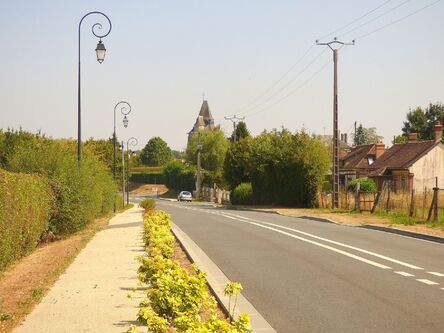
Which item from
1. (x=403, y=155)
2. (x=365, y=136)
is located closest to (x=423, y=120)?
(x=365, y=136)

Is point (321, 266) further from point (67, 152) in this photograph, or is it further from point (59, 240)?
point (67, 152)

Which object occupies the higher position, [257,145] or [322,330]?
[257,145]

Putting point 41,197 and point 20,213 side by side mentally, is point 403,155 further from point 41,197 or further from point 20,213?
point 20,213

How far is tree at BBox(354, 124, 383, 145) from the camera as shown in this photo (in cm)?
13062

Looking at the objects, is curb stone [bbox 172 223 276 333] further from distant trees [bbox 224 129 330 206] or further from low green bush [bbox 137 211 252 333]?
distant trees [bbox 224 129 330 206]

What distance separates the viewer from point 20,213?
1461 cm

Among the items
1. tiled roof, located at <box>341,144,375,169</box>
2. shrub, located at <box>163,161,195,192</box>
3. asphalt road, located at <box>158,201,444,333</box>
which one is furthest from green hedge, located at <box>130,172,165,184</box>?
asphalt road, located at <box>158,201,444,333</box>

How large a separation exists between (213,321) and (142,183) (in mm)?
126968

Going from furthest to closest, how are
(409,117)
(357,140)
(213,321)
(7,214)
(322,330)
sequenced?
(357,140)
(409,117)
(7,214)
(322,330)
(213,321)

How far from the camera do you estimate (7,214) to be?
43.0ft

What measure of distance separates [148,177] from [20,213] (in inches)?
4561

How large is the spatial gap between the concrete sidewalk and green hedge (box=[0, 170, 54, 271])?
1387 millimetres

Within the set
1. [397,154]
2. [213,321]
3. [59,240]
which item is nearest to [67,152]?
[59,240]

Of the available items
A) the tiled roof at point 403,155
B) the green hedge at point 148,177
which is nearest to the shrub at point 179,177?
the green hedge at point 148,177
